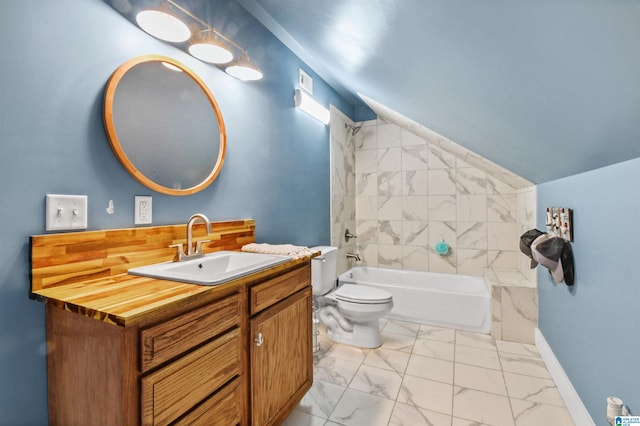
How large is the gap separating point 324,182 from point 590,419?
93.9 inches

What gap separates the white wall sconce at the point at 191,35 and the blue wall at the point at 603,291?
5.68 ft

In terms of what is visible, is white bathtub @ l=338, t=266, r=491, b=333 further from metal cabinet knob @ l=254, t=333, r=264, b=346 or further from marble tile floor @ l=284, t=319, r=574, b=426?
metal cabinet knob @ l=254, t=333, r=264, b=346

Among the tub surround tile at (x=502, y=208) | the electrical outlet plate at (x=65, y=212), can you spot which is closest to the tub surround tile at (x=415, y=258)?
Result: the tub surround tile at (x=502, y=208)

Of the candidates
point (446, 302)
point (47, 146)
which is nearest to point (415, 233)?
point (446, 302)

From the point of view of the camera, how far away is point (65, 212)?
3.44 feet

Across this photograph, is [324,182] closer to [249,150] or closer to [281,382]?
[249,150]

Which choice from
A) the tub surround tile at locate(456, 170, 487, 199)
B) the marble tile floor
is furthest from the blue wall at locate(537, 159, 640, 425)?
the tub surround tile at locate(456, 170, 487, 199)

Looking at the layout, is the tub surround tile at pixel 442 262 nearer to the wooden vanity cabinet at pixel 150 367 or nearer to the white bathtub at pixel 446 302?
the white bathtub at pixel 446 302

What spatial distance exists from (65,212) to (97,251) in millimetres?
171

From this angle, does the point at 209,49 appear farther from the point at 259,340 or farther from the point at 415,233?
the point at 415,233

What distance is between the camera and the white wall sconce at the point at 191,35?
123 cm

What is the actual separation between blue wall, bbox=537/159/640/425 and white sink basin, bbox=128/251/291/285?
1279 mm

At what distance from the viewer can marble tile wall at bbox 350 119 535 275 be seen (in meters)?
3.20

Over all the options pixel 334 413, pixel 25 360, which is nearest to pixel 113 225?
pixel 25 360
